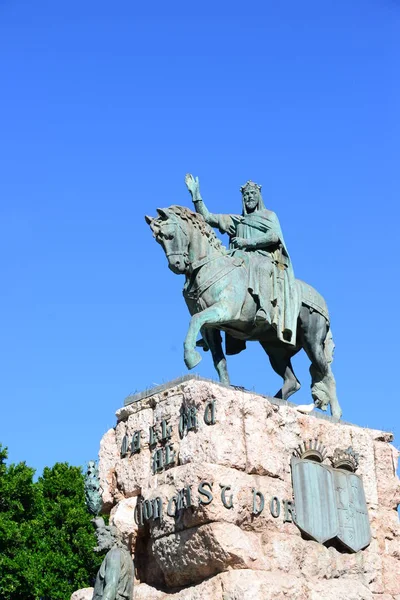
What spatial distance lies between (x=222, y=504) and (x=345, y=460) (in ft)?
7.32

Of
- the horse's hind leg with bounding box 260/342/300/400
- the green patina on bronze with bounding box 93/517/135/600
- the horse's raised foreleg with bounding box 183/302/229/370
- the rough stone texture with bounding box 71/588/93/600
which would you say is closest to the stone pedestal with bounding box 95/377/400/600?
Answer: the green patina on bronze with bounding box 93/517/135/600

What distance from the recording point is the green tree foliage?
2462 cm

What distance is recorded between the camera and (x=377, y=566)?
42.0 feet

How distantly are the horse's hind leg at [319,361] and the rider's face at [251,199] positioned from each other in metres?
1.55

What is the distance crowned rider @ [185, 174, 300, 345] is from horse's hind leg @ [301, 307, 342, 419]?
60cm

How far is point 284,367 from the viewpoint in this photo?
48.0 ft

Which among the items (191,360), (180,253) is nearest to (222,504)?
(191,360)

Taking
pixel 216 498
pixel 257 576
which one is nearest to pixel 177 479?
pixel 216 498

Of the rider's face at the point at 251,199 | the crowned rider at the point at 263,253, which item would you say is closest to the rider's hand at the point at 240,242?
the crowned rider at the point at 263,253

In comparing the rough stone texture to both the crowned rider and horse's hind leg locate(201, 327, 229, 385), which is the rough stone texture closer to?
horse's hind leg locate(201, 327, 229, 385)

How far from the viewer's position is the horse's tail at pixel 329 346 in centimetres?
1490

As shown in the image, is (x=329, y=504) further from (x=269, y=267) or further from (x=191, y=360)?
(x=269, y=267)

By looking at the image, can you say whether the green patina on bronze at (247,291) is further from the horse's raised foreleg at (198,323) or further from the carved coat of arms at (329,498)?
the carved coat of arms at (329,498)

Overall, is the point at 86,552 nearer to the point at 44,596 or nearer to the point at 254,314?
the point at 44,596
